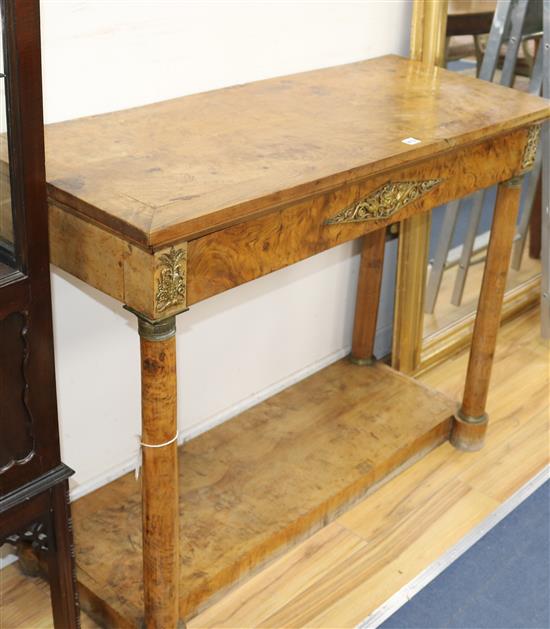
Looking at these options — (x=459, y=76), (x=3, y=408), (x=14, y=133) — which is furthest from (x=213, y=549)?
(x=459, y=76)

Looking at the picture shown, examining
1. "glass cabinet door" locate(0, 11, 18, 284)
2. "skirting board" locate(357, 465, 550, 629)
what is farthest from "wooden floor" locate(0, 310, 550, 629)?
"glass cabinet door" locate(0, 11, 18, 284)

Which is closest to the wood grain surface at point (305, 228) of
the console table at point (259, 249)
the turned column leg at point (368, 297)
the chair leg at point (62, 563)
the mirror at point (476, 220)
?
the console table at point (259, 249)

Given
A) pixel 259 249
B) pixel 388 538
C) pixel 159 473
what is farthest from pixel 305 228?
pixel 388 538

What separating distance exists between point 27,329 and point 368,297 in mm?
1620

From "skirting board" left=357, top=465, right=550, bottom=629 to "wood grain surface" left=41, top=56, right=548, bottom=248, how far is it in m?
1.08

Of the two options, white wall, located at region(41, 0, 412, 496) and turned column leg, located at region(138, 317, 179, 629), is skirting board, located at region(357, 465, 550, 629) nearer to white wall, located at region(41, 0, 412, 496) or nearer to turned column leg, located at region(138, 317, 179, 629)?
turned column leg, located at region(138, 317, 179, 629)

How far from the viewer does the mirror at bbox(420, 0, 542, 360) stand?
9.75 feet

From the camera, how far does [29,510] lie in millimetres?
1777

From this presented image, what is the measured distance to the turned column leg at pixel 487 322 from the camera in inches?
101

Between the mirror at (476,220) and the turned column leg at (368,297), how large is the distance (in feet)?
0.89

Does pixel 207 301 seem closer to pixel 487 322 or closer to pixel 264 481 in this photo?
pixel 264 481

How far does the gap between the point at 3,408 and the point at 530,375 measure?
2.20 meters

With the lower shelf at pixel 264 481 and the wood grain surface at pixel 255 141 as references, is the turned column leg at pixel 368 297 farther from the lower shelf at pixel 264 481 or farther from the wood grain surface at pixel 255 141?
the wood grain surface at pixel 255 141

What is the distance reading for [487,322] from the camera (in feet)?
8.91
